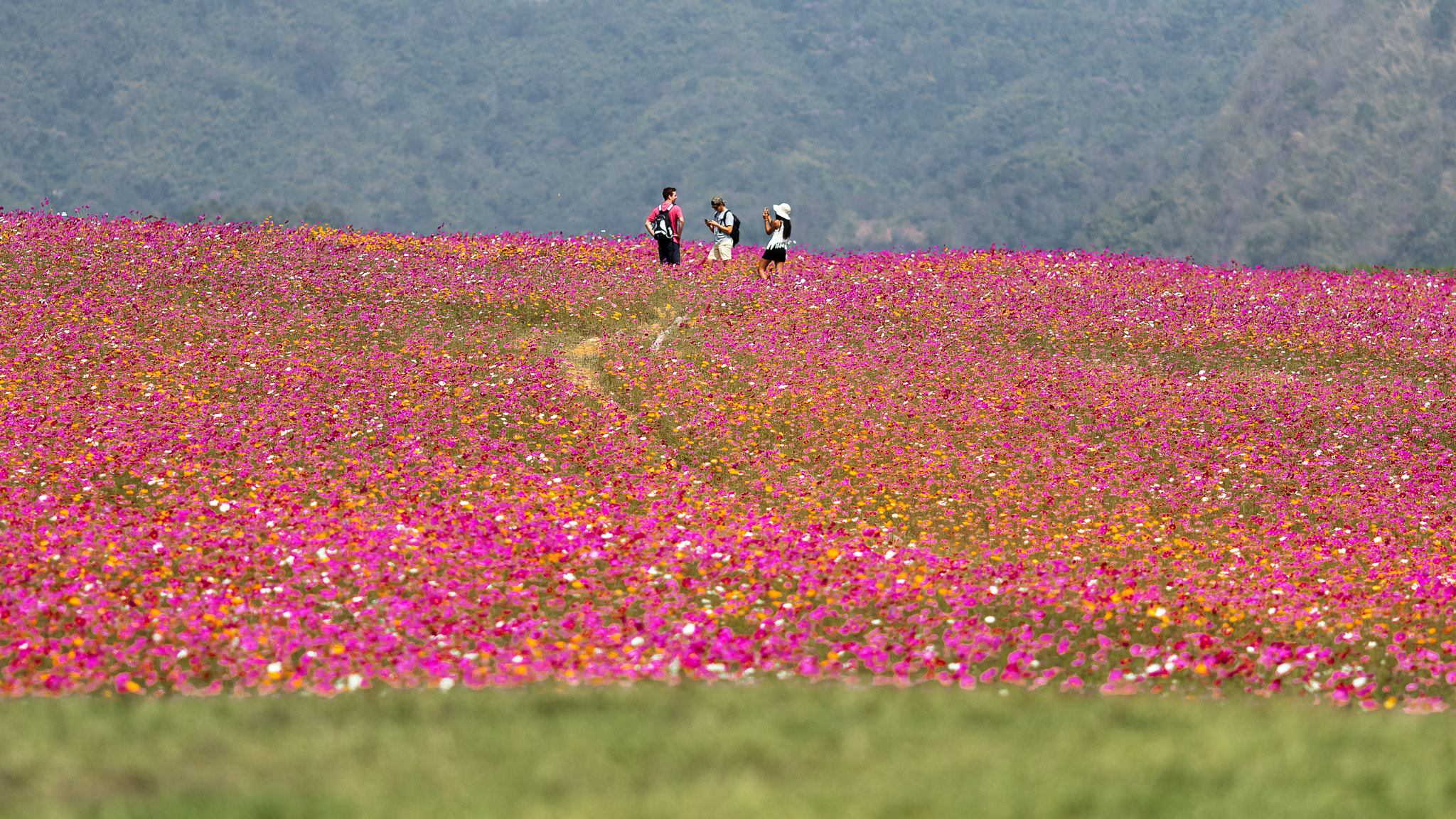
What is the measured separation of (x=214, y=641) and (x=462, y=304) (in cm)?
1510

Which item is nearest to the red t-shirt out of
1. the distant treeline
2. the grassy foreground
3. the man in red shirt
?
the man in red shirt

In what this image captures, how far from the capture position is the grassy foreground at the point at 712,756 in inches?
281

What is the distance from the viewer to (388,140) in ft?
462

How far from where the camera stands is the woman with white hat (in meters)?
26.9

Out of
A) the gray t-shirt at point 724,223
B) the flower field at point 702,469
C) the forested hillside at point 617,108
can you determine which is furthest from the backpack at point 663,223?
the forested hillside at point 617,108

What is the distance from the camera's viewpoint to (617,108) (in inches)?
5822

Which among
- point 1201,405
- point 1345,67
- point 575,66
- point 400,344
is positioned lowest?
point 1201,405

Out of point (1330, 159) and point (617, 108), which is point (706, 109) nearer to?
point (617, 108)

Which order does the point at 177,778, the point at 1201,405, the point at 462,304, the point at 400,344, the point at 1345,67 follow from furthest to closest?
the point at 1345,67 → the point at 462,304 → the point at 400,344 → the point at 1201,405 → the point at 177,778

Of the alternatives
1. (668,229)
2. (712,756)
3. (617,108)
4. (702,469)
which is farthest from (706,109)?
(712,756)

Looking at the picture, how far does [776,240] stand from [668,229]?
239 centimetres

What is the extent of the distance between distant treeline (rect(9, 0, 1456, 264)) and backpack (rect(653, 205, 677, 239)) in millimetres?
79890

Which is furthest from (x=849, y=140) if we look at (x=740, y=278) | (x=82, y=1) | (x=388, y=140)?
(x=740, y=278)

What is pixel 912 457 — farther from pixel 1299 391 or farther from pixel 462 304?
pixel 462 304
